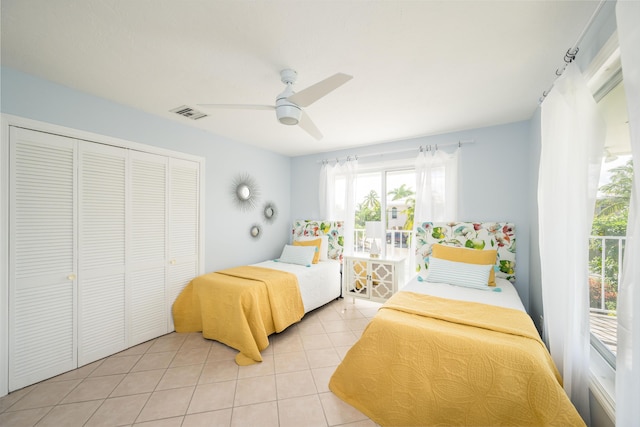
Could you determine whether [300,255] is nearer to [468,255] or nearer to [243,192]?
[243,192]

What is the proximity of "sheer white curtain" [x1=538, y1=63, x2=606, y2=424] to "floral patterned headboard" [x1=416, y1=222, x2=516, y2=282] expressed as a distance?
1.24 metres

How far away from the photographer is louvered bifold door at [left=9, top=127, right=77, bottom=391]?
193cm

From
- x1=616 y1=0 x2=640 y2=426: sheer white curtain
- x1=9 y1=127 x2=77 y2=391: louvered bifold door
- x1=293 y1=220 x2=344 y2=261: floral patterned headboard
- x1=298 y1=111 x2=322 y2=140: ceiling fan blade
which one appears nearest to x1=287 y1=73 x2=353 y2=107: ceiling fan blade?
x1=298 y1=111 x2=322 y2=140: ceiling fan blade

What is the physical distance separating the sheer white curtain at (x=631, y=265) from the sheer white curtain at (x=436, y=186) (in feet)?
7.71

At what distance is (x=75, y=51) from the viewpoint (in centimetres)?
171

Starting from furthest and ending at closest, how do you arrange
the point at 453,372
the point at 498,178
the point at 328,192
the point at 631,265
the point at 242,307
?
the point at 328,192 < the point at 498,178 < the point at 242,307 < the point at 453,372 < the point at 631,265

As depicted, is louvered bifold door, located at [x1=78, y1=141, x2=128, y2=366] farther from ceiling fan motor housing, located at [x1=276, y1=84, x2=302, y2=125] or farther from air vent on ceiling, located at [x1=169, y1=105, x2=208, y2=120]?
ceiling fan motor housing, located at [x1=276, y1=84, x2=302, y2=125]

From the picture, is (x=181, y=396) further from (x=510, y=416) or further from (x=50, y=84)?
(x=50, y=84)

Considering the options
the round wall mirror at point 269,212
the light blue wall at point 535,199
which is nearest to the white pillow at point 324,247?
the round wall mirror at point 269,212

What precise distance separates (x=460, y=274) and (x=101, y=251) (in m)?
3.54

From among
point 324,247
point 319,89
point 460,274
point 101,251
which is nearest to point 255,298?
point 101,251

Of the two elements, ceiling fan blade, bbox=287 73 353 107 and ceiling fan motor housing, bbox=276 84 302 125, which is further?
ceiling fan motor housing, bbox=276 84 302 125

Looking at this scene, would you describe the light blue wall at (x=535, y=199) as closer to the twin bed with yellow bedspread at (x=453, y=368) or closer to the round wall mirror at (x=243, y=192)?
the twin bed with yellow bedspread at (x=453, y=368)

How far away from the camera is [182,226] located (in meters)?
3.05
